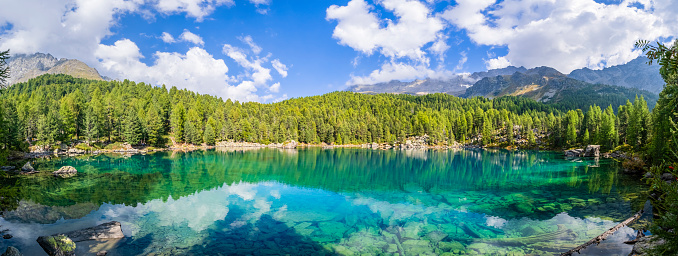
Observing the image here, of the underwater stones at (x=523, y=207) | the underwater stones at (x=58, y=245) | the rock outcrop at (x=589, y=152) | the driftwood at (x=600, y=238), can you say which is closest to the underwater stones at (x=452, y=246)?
the driftwood at (x=600, y=238)

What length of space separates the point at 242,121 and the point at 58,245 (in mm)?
114443

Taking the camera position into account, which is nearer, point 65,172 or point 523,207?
point 523,207

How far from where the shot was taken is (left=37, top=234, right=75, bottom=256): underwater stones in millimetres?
13477

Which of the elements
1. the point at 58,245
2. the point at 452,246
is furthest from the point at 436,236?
the point at 58,245

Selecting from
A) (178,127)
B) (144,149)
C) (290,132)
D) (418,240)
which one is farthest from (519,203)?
(290,132)

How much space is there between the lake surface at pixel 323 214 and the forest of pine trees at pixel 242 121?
131 ft

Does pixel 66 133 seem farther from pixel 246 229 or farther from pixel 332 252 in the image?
pixel 332 252

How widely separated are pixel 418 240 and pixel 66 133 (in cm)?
9086

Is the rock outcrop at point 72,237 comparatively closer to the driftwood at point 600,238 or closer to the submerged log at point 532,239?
the submerged log at point 532,239

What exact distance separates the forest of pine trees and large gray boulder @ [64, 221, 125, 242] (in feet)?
174

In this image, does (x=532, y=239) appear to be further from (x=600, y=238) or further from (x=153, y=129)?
(x=153, y=129)

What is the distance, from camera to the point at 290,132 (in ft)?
430

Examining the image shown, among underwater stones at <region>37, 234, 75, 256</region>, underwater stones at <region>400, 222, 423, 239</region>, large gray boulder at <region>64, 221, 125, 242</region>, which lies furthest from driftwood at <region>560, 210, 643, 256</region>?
large gray boulder at <region>64, 221, 125, 242</region>

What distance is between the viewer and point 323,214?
22.3 m
